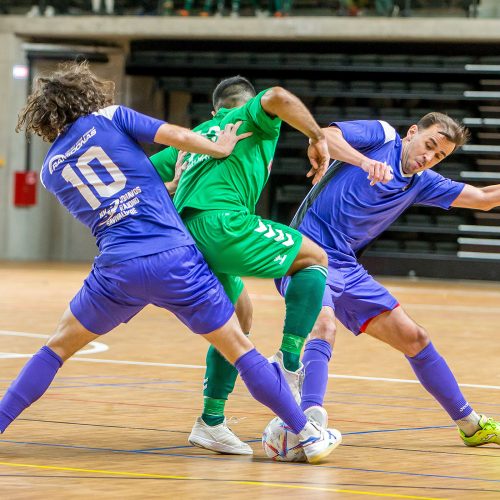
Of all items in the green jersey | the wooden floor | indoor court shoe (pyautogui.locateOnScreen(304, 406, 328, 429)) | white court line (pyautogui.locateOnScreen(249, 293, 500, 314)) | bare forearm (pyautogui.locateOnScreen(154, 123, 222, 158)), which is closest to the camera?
the wooden floor

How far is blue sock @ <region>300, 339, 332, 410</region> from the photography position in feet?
15.5

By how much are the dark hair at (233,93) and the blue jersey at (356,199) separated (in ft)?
1.59

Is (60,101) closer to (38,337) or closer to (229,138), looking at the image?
(229,138)

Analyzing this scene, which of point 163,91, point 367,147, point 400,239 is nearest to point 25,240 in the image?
point 163,91

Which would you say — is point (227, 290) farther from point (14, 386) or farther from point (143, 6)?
point (143, 6)

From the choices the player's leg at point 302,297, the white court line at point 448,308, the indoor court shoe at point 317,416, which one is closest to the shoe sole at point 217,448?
the indoor court shoe at point 317,416

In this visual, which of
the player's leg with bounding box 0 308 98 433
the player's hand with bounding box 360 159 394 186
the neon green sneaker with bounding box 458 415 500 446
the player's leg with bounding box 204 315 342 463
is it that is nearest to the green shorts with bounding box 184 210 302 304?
the player's leg with bounding box 204 315 342 463

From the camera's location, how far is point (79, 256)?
23.5 metres

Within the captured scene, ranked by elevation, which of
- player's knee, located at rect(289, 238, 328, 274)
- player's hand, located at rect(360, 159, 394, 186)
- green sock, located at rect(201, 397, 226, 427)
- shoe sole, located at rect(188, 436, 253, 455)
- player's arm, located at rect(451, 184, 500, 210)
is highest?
player's hand, located at rect(360, 159, 394, 186)

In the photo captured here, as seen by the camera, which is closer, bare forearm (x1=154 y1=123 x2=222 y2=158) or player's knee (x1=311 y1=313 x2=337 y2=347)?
bare forearm (x1=154 y1=123 x2=222 y2=158)

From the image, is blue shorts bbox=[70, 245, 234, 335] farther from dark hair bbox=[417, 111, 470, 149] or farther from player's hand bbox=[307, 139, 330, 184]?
dark hair bbox=[417, 111, 470, 149]

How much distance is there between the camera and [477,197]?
17.6 feet

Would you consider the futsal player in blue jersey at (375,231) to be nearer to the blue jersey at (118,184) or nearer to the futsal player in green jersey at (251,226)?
the futsal player in green jersey at (251,226)

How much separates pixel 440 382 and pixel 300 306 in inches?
36.5
